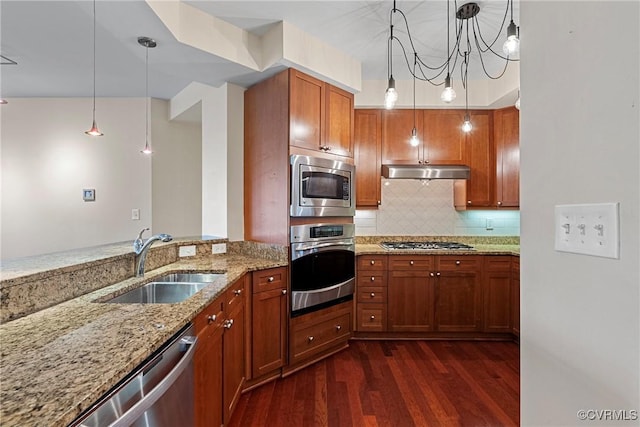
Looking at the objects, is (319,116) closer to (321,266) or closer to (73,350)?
(321,266)

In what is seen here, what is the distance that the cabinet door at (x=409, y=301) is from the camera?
9.47ft

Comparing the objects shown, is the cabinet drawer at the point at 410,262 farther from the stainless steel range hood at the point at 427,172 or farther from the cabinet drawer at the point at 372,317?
the stainless steel range hood at the point at 427,172

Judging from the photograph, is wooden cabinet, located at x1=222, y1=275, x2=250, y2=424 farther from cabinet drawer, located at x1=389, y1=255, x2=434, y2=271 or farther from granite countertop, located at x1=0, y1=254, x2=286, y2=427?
cabinet drawer, located at x1=389, y1=255, x2=434, y2=271

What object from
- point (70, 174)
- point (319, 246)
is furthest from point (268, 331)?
point (70, 174)

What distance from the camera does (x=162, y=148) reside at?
3.50 metres

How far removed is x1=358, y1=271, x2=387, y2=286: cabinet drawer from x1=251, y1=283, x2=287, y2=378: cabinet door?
36.7 inches

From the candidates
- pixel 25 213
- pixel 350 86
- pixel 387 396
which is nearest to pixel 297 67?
pixel 350 86

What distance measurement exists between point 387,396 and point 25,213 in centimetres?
427

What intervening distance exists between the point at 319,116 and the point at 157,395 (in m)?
2.15

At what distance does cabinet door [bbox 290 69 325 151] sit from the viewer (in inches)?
90.1

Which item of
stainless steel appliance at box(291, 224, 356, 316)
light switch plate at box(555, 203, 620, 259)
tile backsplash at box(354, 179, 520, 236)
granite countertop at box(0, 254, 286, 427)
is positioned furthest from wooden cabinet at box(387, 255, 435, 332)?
light switch plate at box(555, 203, 620, 259)

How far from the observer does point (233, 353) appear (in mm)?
1741

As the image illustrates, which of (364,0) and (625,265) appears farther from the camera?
(364,0)

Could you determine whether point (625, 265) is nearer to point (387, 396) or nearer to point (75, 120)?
point (387, 396)
